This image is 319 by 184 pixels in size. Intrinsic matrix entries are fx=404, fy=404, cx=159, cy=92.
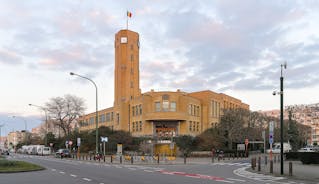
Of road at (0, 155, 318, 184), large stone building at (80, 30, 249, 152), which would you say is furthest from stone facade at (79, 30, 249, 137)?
road at (0, 155, 318, 184)

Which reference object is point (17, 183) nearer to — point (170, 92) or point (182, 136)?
point (182, 136)

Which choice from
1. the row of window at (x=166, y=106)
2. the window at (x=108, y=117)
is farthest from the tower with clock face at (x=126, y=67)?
the row of window at (x=166, y=106)

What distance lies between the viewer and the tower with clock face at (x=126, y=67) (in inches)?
3939

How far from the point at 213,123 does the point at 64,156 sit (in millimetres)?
39924

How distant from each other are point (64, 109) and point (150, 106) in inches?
859

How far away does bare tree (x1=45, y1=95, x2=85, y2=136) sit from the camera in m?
92.9

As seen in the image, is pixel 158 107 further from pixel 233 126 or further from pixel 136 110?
Answer: pixel 233 126

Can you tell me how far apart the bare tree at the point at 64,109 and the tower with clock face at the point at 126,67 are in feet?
33.0

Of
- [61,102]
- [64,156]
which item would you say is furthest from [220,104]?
[64,156]

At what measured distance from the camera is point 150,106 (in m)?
85.6

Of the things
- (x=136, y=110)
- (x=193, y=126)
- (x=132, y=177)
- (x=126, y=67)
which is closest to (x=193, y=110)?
(x=193, y=126)

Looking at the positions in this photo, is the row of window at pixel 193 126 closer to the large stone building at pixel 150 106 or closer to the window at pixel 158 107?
Result: the large stone building at pixel 150 106

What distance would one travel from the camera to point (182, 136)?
7800 cm

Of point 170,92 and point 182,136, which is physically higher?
point 170,92
